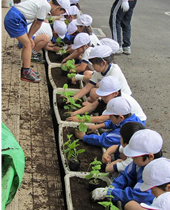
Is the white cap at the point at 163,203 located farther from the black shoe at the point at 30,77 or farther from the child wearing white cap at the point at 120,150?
the black shoe at the point at 30,77

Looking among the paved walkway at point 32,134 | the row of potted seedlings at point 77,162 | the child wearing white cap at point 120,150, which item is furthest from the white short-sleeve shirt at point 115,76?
the child wearing white cap at point 120,150

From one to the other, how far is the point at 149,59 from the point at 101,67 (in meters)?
3.06

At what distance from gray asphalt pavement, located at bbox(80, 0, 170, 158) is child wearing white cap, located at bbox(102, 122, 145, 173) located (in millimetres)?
914

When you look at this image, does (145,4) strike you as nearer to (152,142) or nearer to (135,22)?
(135,22)

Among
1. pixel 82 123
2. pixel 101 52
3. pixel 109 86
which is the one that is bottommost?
pixel 82 123

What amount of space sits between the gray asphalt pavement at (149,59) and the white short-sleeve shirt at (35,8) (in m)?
1.86

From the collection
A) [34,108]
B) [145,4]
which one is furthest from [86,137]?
[145,4]

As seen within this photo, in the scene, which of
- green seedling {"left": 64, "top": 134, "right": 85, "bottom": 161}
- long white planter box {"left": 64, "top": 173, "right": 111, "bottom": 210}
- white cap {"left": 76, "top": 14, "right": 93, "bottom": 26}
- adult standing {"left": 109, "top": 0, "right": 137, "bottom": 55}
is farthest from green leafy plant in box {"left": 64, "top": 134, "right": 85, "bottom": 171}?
adult standing {"left": 109, "top": 0, "right": 137, "bottom": 55}

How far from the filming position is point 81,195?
2932 mm

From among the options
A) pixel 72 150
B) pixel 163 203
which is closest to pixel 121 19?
pixel 72 150

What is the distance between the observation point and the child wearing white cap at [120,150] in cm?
296

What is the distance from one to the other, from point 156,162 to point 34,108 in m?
2.07

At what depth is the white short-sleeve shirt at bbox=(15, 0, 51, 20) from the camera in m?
4.40

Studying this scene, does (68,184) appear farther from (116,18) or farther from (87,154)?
(116,18)
